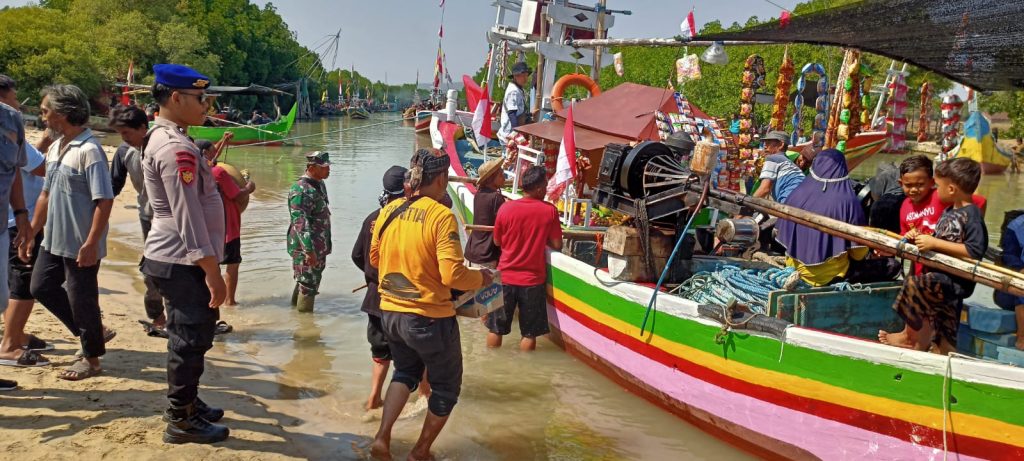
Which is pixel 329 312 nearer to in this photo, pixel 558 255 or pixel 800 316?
pixel 558 255

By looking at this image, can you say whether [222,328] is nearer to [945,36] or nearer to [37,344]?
[37,344]

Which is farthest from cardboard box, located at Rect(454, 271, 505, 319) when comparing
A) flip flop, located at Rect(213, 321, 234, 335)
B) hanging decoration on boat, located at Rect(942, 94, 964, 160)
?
hanging decoration on boat, located at Rect(942, 94, 964, 160)

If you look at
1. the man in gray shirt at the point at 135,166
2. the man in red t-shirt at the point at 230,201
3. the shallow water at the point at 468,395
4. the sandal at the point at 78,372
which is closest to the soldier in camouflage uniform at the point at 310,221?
the man in red t-shirt at the point at 230,201

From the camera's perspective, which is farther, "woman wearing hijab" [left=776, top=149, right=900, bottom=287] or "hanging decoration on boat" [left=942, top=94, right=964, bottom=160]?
"hanging decoration on boat" [left=942, top=94, right=964, bottom=160]

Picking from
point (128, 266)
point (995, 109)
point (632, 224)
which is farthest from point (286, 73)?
point (632, 224)

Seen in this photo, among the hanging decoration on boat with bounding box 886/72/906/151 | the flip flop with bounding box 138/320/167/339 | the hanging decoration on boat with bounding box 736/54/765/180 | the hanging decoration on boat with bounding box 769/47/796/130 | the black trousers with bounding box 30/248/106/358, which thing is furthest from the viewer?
the hanging decoration on boat with bounding box 886/72/906/151

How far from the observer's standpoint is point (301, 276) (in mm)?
6980

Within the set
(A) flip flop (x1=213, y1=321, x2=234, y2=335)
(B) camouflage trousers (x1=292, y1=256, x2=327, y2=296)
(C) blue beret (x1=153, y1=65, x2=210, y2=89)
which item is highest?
(C) blue beret (x1=153, y1=65, x2=210, y2=89)

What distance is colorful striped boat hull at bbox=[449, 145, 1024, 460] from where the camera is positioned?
11.2 feet

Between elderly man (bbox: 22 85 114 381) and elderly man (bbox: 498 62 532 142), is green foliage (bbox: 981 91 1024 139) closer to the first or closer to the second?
elderly man (bbox: 498 62 532 142)

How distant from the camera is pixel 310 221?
21.8ft

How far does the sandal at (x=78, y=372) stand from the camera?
4.41m

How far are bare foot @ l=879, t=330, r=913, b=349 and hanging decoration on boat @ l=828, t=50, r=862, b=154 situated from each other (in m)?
4.30

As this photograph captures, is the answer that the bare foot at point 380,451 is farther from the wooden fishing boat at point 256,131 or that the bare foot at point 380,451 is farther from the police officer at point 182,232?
the wooden fishing boat at point 256,131
